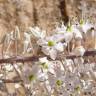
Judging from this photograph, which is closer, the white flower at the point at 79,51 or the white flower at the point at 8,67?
the white flower at the point at 79,51

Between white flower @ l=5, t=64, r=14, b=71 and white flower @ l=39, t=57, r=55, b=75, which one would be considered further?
white flower @ l=5, t=64, r=14, b=71

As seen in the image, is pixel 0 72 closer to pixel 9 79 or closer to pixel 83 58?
pixel 9 79

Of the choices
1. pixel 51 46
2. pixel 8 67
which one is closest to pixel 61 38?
pixel 51 46

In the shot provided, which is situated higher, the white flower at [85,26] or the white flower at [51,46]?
the white flower at [85,26]

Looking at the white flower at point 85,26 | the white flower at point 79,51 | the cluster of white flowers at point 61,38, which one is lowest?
the white flower at point 79,51

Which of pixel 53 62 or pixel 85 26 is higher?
pixel 85 26

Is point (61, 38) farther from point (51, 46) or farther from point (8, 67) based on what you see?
point (8, 67)

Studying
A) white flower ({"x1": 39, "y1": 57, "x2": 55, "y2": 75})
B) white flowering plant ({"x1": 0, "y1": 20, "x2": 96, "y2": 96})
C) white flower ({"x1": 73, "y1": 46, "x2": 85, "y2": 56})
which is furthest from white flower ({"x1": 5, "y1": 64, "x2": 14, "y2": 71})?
white flower ({"x1": 73, "y1": 46, "x2": 85, "y2": 56})

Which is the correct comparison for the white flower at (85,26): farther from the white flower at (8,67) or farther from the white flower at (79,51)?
the white flower at (8,67)

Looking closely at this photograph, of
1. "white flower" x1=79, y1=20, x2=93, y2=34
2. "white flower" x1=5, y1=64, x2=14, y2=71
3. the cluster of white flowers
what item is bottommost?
"white flower" x1=5, y1=64, x2=14, y2=71

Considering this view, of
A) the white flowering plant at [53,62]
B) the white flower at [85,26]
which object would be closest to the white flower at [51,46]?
the white flowering plant at [53,62]

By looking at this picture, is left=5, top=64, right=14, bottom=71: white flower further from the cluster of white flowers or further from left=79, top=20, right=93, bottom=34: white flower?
left=79, top=20, right=93, bottom=34: white flower
